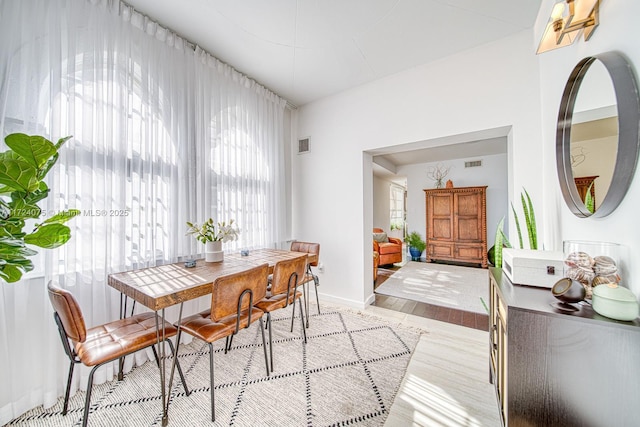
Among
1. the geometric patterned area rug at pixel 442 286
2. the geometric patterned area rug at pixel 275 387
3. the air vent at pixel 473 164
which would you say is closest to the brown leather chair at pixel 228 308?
the geometric patterned area rug at pixel 275 387

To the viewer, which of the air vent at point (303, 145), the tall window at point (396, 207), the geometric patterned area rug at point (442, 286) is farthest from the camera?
the tall window at point (396, 207)

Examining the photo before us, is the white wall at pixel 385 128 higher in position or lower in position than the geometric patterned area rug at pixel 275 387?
higher

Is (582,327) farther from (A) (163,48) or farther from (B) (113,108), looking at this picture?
(A) (163,48)

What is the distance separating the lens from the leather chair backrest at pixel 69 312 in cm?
117

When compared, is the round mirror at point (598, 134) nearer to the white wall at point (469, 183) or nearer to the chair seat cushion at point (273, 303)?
the chair seat cushion at point (273, 303)

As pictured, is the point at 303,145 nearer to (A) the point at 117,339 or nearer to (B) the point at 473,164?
(A) the point at 117,339

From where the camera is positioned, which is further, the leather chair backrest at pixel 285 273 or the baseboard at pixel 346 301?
the baseboard at pixel 346 301

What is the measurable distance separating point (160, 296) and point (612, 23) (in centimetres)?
256

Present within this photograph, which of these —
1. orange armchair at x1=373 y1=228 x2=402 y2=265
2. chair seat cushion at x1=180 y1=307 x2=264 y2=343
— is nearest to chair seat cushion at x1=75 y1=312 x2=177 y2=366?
chair seat cushion at x1=180 y1=307 x2=264 y2=343

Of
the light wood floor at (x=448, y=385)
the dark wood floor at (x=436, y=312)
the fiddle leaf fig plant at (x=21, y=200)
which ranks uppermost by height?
the fiddle leaf fig plant at (x=21, y=200)

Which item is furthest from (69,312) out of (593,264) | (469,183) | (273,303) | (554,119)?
(469,183)

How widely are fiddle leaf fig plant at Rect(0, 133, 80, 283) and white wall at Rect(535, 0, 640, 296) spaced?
7.47ft

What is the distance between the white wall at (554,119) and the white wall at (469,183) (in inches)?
178

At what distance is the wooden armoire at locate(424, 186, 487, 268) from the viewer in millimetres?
5449
